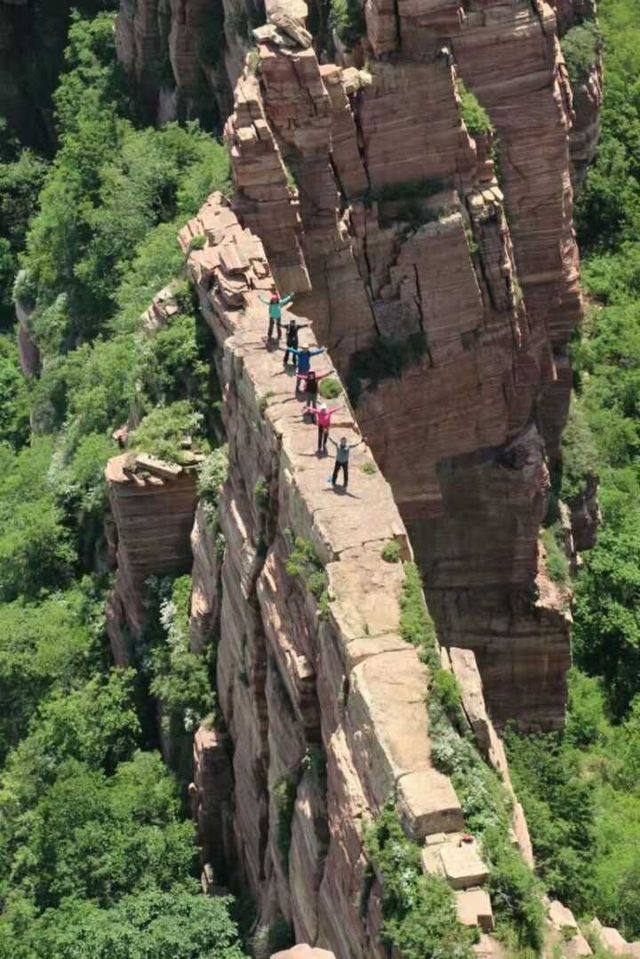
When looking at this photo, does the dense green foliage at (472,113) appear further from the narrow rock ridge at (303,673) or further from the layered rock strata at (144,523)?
the layered rock strata at (144,523)

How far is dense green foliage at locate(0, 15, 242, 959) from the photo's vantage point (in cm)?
4159

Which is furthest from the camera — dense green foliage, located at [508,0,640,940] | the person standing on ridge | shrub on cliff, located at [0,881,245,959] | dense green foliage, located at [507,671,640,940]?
dense green foliage, located at [508,0,640,940]

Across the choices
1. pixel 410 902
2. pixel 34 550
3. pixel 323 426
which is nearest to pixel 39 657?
pixel 34 550

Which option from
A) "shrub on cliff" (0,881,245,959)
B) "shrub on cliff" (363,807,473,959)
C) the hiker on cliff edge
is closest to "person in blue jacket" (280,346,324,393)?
the hiker on cliff edge

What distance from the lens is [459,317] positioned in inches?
1877

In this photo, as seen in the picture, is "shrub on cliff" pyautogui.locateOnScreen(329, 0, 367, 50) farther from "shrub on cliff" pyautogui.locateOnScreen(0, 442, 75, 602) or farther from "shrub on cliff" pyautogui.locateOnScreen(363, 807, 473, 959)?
"shrub on cliff" pyautogui.locateOnScreen(363, 807, 473, 959)

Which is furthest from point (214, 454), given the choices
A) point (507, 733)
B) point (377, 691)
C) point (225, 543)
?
point (377, 691)

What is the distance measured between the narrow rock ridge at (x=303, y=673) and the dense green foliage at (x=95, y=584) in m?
1.66

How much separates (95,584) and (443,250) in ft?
45.3

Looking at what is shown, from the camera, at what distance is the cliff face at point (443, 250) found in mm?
45594

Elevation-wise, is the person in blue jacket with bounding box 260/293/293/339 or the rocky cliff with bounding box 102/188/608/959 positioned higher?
the person in blue jacket with bounding box 260/293/293/339

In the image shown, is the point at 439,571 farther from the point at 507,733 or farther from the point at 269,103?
the point at 269,103

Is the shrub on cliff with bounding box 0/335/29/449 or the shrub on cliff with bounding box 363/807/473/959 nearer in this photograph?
the shrub on cliff with bounding box 363/807/473/959

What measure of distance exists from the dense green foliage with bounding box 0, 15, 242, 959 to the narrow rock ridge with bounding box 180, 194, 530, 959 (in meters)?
1.66
